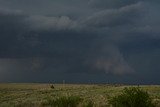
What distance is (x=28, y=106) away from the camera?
252ft

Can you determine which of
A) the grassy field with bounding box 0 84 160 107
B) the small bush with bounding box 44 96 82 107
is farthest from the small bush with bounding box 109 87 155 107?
the small bush with bounding box 44 96 82 107

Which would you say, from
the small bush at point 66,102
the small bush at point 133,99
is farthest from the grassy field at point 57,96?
the small bush at point 133,99

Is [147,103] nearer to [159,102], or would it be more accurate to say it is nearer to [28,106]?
[159,102]

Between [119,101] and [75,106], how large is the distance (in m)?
11.4

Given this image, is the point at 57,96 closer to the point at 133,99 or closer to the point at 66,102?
the point at 66,102

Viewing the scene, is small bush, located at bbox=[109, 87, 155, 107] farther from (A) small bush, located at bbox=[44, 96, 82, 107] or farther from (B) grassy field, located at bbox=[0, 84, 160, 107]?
(A) small bush, located at bbox=[44, 96, 82, 107]

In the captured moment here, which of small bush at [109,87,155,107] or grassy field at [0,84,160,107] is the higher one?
grassy field at [0,84,160,107]

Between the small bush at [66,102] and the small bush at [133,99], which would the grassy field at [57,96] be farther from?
the small bush at [133,99]

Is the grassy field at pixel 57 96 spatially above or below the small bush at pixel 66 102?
above

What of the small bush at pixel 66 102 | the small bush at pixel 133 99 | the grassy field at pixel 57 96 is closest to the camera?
the small bush at pixel 133 99

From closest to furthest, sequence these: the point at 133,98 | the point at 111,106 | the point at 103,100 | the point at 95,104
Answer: the point at 133,98 < the point at 111,106 < the point at 95,104 < the point at 103,100

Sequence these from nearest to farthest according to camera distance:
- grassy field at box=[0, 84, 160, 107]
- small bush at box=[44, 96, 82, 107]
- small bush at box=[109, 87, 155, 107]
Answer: small bush at box=[109, 87, 155, 107]
small bush at box=[44, 96, 82, 107]
grassy field at box=[0, 84, 160, 107]

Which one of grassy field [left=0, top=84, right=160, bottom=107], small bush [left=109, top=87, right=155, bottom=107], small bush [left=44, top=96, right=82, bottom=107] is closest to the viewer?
small bush [left=109, top=87, right=155, bottom=107]

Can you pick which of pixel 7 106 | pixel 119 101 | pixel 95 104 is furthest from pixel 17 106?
pixel 119 101
